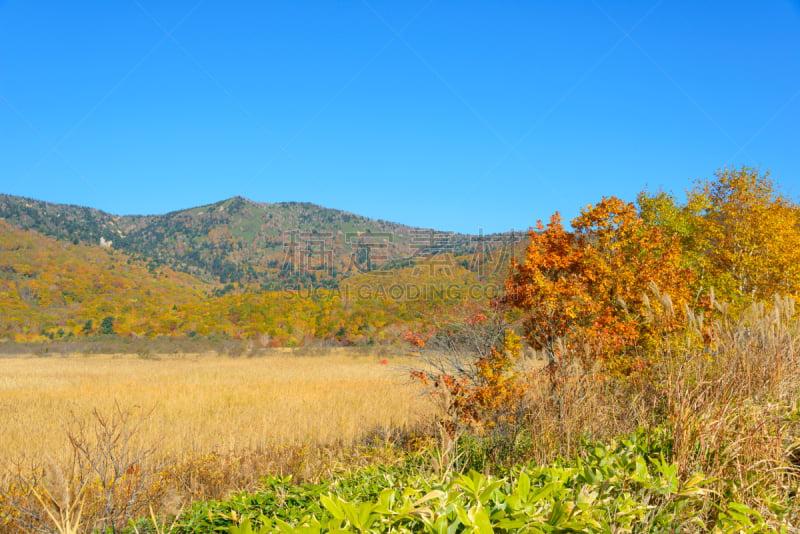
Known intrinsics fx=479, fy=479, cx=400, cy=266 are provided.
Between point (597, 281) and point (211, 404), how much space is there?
1101 centimetres

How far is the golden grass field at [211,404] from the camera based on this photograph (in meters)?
8.59

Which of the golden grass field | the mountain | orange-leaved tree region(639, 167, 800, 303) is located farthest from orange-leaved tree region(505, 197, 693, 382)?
the mountain

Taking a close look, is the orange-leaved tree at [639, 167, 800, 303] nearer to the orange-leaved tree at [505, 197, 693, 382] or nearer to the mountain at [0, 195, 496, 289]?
the orange-leaved tree at [505, 197, 693, 382]

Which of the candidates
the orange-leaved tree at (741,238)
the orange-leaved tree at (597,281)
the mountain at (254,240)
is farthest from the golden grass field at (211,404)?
the mountain at (254,240)

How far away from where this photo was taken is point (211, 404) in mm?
13859

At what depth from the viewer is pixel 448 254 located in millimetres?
59781

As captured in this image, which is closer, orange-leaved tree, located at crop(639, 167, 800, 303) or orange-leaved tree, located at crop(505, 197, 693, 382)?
orange-leaved tree, located at crop(505, 197, 693, 382)

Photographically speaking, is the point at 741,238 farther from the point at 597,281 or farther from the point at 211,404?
the point at 211,404

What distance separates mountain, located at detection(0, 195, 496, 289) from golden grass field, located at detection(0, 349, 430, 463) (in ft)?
123

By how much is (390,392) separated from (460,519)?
1452cm

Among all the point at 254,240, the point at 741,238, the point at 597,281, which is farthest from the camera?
the point at 254,240

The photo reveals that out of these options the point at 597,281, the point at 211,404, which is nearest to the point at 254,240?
the point at 211,404

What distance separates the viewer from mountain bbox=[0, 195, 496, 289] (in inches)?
3637

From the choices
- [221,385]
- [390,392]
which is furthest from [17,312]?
[390,392]
